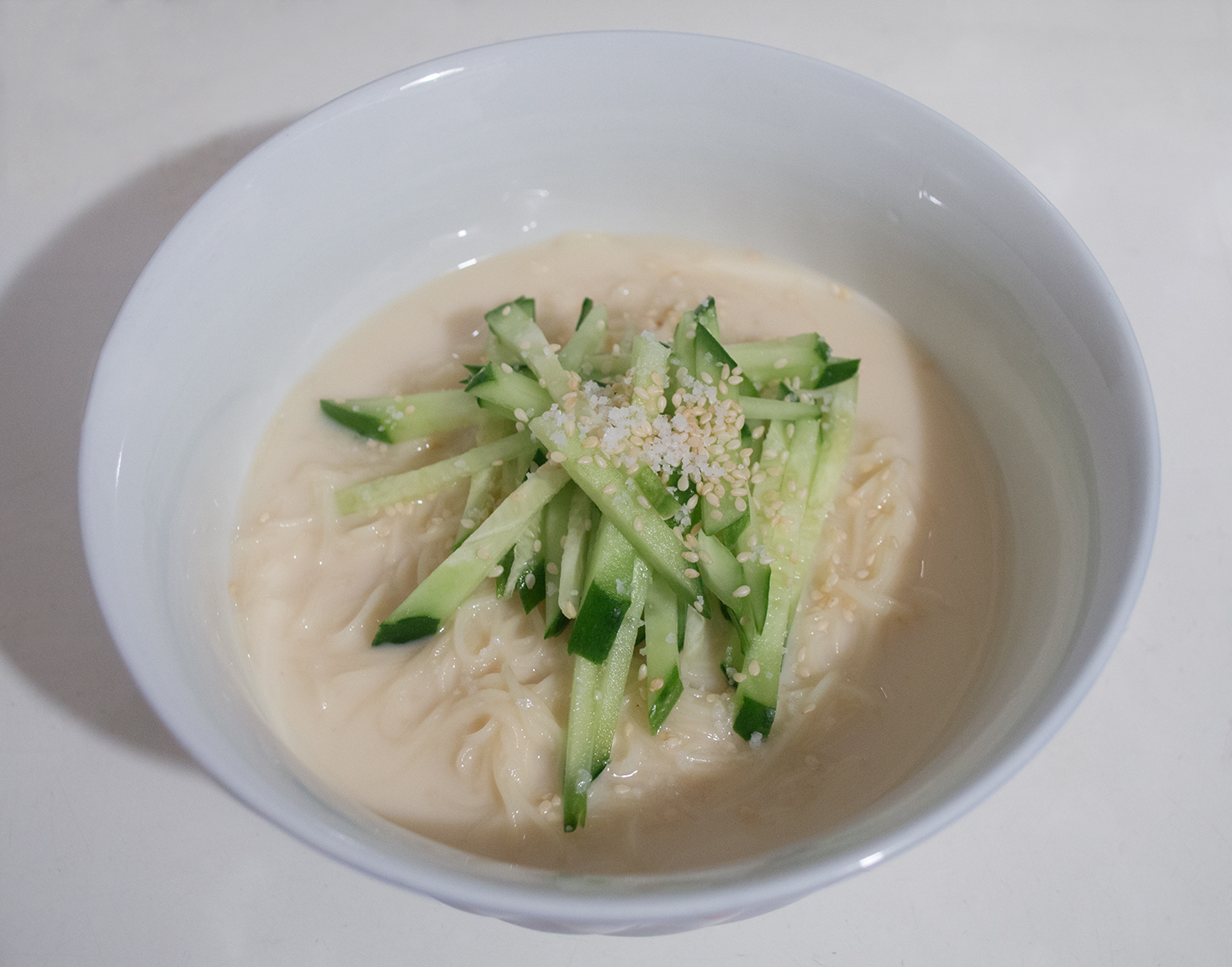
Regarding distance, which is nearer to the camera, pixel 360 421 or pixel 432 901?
pixel 432 901

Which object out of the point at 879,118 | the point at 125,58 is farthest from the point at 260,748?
the point at 125,58

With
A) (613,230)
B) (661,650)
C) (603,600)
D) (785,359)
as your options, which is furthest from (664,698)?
(613,230)

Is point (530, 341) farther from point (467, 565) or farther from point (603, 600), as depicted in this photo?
point (603, 600)

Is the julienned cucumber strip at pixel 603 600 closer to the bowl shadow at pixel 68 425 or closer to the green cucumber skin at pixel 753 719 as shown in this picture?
the green cucumber skin at pixel 753 719

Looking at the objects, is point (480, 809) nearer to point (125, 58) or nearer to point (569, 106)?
point (569, 106)

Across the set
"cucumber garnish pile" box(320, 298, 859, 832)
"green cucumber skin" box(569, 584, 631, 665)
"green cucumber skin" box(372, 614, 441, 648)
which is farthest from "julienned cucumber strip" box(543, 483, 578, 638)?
"green cucumber skin" box(372, 614, 441, 648)

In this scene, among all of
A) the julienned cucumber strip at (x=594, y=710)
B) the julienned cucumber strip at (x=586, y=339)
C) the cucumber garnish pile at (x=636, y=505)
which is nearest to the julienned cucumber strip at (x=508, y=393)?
the cucumber garnish pile at (x=636, y=505)
